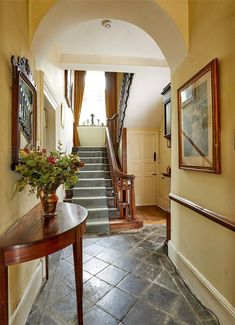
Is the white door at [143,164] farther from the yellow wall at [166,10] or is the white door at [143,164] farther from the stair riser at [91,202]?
the yellow wall at [166,10]

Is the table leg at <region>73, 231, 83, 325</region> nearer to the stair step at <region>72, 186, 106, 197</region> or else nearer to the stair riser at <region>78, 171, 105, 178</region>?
the stair step at <region>72, 186, 106, 197</region>

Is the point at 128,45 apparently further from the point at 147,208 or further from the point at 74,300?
the point at 147,208

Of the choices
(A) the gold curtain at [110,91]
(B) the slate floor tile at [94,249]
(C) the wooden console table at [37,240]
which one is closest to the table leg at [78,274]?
(C) the wooden console table at [37,240]

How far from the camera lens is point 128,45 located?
114 inches

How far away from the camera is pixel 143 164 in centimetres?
530

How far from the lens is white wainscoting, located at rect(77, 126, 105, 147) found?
20.6 ft

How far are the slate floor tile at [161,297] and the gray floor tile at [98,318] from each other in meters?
0.36

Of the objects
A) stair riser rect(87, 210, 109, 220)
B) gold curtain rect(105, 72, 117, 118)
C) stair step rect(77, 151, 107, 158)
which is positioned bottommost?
stair riser rect(87, 210, 109, 220)

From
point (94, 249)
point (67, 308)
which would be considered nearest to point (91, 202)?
point (94, 249)

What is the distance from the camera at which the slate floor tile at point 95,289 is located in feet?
5.46

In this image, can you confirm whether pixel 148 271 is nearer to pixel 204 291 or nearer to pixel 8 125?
pixel 204 291

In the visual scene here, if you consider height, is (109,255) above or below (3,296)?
below

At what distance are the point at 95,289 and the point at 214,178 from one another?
1416mm

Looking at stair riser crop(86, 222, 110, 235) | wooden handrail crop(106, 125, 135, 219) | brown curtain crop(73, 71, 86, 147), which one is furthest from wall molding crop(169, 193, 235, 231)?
brown curtain crop(73, 71, 86, 147)
